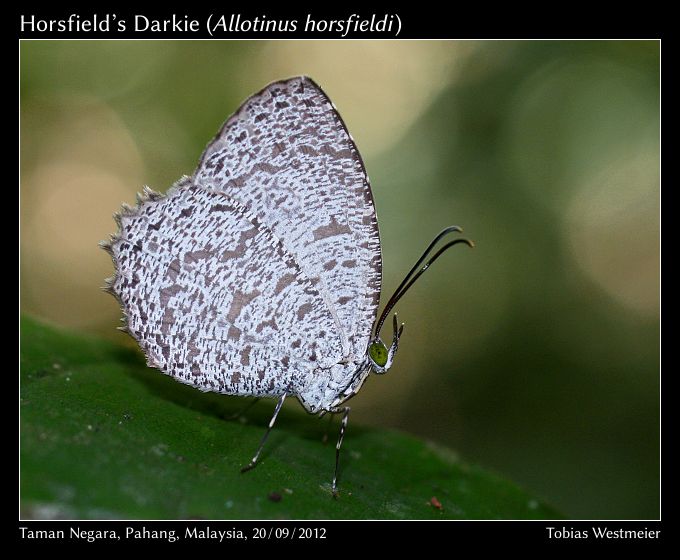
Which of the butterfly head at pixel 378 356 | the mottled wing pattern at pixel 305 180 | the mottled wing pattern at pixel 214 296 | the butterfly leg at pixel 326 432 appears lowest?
the butterfly leg at pixel 326 432

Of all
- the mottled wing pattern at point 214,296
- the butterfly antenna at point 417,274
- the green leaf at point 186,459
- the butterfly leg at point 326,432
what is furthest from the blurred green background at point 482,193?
the mottled wing pattern at point 214,296

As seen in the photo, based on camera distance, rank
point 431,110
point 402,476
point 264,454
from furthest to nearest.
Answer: point 431,110 → point 402,476 → point 264,454

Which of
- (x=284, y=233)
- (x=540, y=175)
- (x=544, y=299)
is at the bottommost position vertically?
(x=544, y=299)

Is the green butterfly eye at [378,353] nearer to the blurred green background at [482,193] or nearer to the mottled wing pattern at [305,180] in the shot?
the mottled wing pattern at [305,180]

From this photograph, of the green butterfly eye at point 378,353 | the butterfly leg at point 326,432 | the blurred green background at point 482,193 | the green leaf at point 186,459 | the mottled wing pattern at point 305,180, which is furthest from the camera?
the blurred green background at point 482,193

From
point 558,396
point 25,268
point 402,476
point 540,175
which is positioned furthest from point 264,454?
point 25,268

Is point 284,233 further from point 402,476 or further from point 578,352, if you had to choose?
point 578,352

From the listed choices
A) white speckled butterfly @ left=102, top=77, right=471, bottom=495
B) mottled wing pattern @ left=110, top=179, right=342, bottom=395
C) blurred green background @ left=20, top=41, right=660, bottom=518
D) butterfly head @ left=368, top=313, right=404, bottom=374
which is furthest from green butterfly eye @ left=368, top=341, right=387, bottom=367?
blurred green background @ left=20, top=41, right=660, bottom=518
